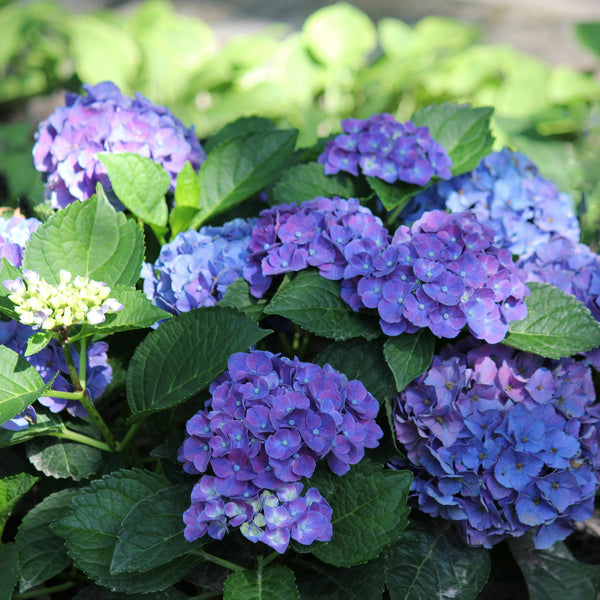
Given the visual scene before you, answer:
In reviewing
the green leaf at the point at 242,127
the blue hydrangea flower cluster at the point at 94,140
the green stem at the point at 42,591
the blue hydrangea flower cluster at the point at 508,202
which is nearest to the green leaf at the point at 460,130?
the blue hydrangea flower cluster at the point at 508,202

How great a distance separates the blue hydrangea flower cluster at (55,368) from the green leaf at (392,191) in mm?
750

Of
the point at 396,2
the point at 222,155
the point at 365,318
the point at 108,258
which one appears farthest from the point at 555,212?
the point at 396,2

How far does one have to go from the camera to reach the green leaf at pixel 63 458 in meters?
1.48

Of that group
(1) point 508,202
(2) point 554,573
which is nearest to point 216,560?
(2) point 554,573

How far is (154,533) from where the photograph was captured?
1.27 metres

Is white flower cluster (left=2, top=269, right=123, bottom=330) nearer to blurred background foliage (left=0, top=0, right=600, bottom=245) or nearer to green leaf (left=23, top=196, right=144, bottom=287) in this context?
green leaf (left=23, top=196, right=144, bottom=287)

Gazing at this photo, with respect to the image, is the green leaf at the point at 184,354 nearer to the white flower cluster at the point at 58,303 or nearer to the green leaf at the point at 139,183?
the white flower cluster at the point at 58,303

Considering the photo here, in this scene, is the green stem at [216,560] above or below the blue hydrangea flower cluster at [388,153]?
below

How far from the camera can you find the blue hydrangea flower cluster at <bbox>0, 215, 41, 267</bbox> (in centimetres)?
150

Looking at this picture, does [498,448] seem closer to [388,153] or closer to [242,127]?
[388,153]

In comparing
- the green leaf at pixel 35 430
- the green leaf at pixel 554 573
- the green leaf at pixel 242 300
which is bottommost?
the green leaf at pixel 554 573

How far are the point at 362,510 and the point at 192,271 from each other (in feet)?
2.10

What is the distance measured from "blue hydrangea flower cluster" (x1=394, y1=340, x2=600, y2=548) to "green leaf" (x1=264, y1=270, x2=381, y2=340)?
18cm

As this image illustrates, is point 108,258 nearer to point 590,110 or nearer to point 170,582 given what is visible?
point 170,582
